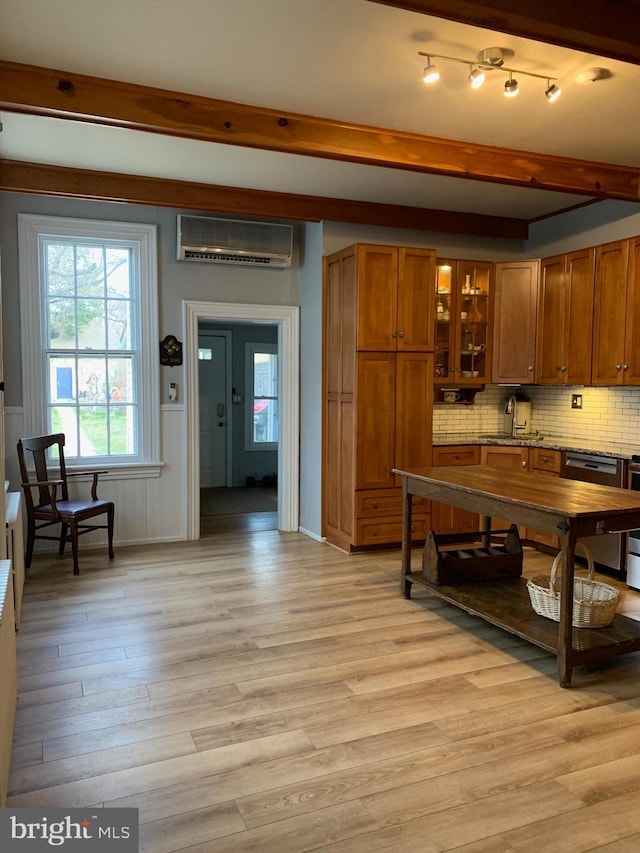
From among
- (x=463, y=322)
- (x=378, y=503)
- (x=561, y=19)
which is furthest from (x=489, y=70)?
(x=378, y=503)

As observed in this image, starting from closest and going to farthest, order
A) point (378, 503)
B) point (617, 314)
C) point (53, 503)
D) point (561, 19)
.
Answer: point (561, 19), point (53, 503), point (617, 314), point (378, 503)

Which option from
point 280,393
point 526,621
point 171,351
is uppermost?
point 171,351

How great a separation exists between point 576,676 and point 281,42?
331 centimetres

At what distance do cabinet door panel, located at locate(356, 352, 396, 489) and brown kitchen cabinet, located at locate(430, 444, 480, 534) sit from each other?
51cm

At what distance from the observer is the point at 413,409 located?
5344mm

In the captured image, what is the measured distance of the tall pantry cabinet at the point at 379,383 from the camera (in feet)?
16.8

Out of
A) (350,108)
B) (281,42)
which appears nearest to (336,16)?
(281,42)

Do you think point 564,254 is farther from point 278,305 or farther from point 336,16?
point 336,16

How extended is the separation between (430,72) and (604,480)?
10.3ft

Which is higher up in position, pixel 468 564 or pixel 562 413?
pixel 562 413

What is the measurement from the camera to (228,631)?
11.8 feet

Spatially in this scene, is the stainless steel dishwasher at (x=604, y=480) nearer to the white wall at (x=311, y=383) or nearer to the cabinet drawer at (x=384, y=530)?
the cabinet drawer at (x=384, y=530)

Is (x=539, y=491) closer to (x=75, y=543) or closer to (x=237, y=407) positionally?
(x=75, y=543)

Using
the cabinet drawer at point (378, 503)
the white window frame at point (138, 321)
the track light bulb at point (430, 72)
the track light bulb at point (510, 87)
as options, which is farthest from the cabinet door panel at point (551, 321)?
the white window frame at point (138, 321)
